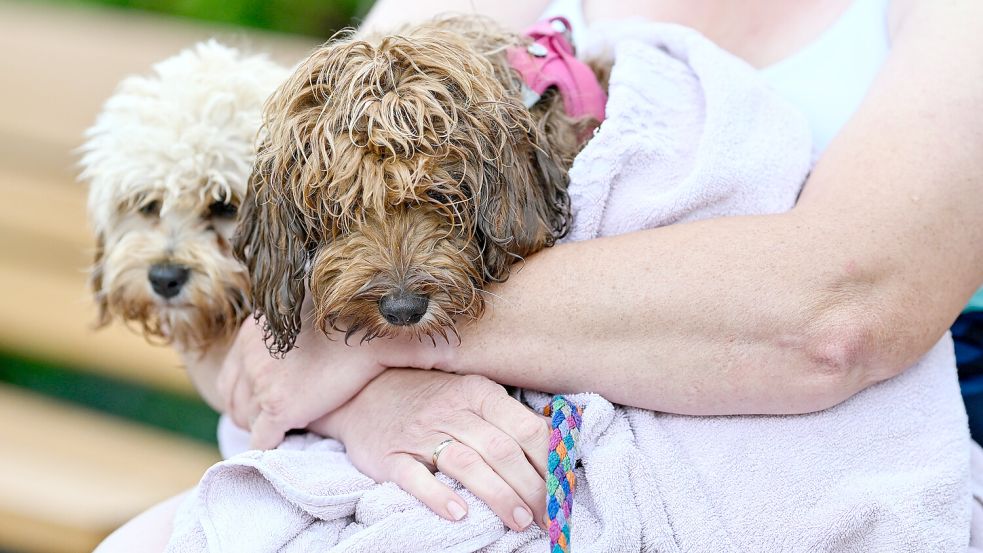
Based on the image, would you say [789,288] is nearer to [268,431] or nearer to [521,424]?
[521,424]

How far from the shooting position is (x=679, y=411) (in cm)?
194

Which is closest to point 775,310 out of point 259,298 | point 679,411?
point 679,411

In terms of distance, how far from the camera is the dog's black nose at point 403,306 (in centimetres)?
182

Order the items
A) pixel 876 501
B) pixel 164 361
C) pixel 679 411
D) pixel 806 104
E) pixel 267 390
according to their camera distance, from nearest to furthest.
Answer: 1. pixel 876 501
2. pixel 679 411
3. pixel 267 390
4. pixel 806 104
5. pixel 164 361

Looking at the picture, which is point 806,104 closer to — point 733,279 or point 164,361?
point 733,279

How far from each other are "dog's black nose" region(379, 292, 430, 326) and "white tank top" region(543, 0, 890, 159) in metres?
1.00

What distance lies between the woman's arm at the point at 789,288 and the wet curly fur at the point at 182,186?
2.65 feet

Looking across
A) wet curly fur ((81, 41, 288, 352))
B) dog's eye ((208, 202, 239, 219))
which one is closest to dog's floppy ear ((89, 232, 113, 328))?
wet curly fur ((81, 41, 288, 352))

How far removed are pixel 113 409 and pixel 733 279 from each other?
12.7 feet

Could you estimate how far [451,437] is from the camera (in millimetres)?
1934

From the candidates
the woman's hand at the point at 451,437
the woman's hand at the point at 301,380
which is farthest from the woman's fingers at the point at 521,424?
the woman's hand at the point at 301,380

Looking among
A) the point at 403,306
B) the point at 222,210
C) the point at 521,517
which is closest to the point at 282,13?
the point at 222,210

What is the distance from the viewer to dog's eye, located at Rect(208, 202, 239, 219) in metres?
2.54

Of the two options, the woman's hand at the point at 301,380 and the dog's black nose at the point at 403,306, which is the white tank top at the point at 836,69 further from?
the woman's hand at the point at 301,380
